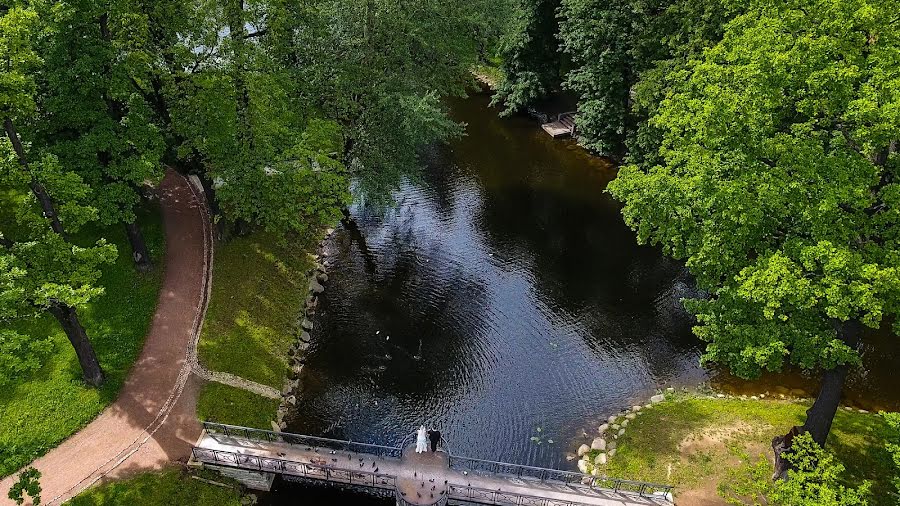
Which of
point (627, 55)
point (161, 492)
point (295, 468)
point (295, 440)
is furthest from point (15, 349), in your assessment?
point (627, 55)

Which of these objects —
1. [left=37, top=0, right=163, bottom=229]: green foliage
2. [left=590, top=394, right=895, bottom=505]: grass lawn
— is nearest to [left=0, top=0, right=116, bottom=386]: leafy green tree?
[left=37, top=0, right=163, bottom=229]: green foliage

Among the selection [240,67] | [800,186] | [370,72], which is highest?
[370,72]

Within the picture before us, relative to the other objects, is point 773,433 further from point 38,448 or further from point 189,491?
point 38,448

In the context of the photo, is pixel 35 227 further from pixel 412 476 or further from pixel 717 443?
pixel 717 443

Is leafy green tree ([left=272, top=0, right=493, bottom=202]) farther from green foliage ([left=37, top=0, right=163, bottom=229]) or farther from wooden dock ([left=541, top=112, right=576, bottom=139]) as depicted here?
wooden dock ([left=541, top=112, right=576, bottom=139])

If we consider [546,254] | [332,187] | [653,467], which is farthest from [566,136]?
[653,467]

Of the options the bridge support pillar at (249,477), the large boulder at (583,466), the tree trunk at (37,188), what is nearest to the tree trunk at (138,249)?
the tree trunk at (37,188)
